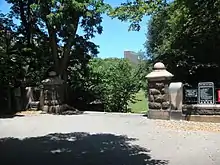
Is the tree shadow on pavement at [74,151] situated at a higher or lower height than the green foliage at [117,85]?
lower

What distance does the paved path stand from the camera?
28.9ft

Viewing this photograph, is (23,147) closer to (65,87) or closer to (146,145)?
(146,145)

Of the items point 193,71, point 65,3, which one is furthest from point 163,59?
point 65,3

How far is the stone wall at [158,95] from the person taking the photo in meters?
16.3

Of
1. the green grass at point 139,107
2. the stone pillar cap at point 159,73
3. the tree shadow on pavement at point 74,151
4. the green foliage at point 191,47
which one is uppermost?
the green foliage at point 191,47

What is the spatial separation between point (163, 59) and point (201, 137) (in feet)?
40.9

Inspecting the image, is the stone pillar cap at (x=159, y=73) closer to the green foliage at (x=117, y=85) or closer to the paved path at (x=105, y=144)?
the paved path at (x=105, y=144)

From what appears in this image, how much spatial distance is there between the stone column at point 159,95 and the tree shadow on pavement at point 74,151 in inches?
173

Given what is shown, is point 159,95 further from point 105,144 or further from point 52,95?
point 105,144

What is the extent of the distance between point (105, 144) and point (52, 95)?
9.85 meters

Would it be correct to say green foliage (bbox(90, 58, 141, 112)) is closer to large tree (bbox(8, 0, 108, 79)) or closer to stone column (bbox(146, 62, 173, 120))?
large tree (bbox(8, 0, 108, 79))

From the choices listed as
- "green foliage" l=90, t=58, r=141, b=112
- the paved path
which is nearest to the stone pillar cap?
the paved path

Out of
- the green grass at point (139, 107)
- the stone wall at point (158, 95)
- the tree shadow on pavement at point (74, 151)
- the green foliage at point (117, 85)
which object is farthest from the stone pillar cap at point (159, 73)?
the green grass at point (139, 107)

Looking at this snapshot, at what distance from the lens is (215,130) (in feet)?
42.7
